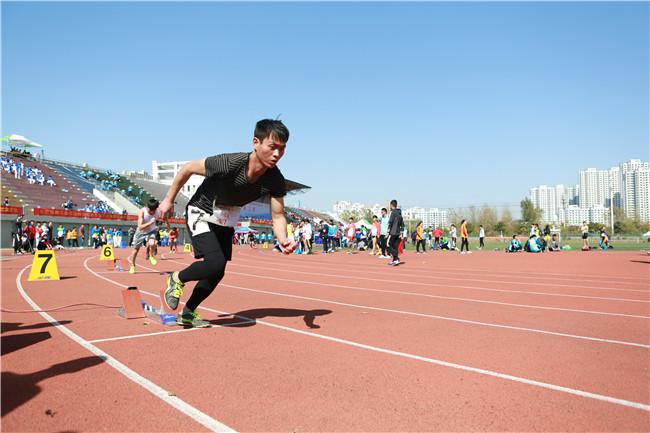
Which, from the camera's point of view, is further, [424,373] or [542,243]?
[542,243]

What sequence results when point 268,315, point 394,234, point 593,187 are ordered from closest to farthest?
1. point 268,315
2. point 394,234
3. point 593,187

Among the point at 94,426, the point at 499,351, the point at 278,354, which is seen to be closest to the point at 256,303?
the point at 278,354

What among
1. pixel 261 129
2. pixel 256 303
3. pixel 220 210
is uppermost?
pixel 261 129

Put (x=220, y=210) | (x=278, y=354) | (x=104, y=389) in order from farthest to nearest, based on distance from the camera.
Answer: (x=220, y=210), (x=278, y=354), (x=104, y=389)

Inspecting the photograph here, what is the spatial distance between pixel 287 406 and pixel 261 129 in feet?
8.27

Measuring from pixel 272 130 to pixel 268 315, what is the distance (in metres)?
2.43

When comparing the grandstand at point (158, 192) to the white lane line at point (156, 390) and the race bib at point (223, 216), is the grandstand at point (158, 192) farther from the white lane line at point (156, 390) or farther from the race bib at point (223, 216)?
the white lane line at point (156, 390)

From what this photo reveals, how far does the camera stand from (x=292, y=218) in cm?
7550

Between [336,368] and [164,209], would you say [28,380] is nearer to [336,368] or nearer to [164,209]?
[164,209]

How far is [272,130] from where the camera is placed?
4.14m

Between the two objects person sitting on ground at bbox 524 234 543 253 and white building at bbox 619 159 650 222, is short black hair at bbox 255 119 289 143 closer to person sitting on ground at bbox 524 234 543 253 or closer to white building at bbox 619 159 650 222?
person sitting on ground at bbox 524 234 543 253

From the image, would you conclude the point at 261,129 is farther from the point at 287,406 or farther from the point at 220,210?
the point at 287,406

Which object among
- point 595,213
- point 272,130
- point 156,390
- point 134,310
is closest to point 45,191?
point 134,310

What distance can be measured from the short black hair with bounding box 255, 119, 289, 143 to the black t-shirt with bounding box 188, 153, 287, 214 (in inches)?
10.9
